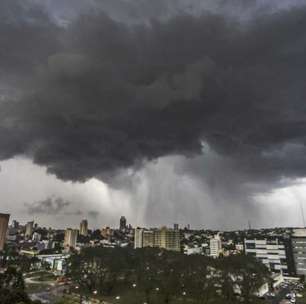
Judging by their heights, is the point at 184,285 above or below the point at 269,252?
below

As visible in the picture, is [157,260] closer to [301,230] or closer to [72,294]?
[72,294]

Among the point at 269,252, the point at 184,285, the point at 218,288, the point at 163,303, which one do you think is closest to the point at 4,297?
the point at 163,303

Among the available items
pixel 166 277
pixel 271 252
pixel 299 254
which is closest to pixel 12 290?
pixel 166 277

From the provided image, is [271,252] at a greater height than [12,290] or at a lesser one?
greater

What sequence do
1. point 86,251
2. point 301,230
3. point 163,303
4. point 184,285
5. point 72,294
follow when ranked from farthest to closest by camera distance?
point 301,230 < point 86,251 < point 72,294 < point 184,285 < point 163,303

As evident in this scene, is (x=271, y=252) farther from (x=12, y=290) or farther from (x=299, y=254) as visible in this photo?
(x=12, y=290)
